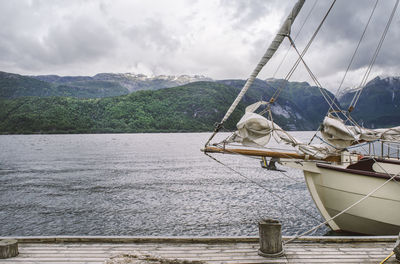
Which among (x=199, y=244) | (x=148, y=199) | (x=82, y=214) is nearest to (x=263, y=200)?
(x=148, y=199)

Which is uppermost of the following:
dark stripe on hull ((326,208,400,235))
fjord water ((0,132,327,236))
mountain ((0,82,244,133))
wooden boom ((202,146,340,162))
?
mountain ((0,82,244,133))

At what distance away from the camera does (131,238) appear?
739cm

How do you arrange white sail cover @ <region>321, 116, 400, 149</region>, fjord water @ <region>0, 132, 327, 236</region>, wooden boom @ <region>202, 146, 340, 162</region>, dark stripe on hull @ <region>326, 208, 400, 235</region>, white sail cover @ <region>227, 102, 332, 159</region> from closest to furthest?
white sail cover @ <region>227, 102, 332, 159</region>
white sail cover @ <region>321, 116, 400, 149</region>
wooden boom @ <region>202, 146, 340, 162</region>
dark stripe on hull @ <region>326, 208, 400, 235</region>
fjord water @ <region>0, 132, 327, 236</region>

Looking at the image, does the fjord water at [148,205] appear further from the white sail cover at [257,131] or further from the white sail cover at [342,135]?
the white sail cover at [342,135]

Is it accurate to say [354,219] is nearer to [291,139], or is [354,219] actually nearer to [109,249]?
[291,139]

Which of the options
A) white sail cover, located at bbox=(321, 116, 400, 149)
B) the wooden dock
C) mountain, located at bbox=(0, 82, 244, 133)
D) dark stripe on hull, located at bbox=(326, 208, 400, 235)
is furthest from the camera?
mountain, located at bbox=(0, 82, 244, 133)

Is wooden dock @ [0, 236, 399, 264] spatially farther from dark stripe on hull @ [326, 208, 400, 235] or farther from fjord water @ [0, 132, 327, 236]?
dark stripe on hull @ [326, 208, 400, 235]

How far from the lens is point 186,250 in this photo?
671cm

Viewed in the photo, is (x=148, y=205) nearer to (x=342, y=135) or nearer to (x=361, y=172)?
(x=361, y=172)

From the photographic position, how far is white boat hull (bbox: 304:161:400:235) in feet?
36.4

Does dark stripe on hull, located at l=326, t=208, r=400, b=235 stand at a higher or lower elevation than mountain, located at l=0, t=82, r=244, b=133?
lower

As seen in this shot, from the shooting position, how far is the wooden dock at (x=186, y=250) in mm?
6174

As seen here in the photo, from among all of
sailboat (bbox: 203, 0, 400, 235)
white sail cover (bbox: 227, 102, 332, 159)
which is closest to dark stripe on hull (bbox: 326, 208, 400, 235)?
sailboat (bbox: 203, 0, 400, 235)

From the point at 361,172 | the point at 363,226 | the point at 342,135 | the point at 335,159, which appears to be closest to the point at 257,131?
the point at 342,135
